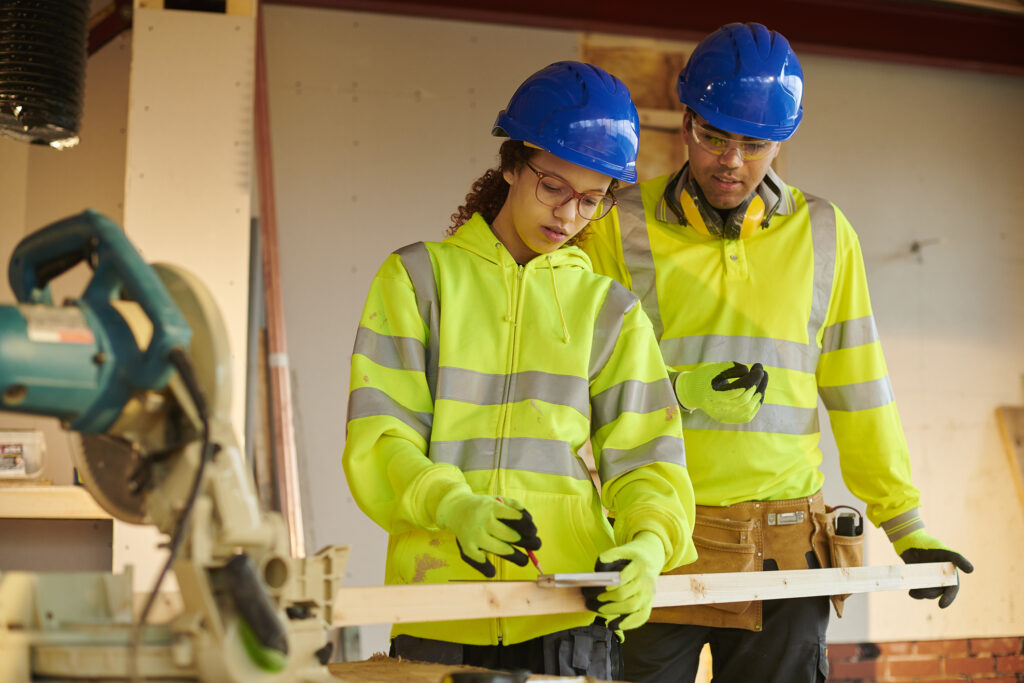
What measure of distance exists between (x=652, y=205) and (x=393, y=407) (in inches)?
40.7

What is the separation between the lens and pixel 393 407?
5.62 ft

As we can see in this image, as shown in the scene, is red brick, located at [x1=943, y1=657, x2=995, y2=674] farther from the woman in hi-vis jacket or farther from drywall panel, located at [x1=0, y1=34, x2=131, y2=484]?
drywall panel, located at [x1=0, y1=34, x2=131, y2=484]

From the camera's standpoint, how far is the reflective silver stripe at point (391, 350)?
5.72ft

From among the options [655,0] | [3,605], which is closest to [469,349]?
[3,605]

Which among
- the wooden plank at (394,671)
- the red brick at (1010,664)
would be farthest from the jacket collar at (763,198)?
the red brick at (1010,664)

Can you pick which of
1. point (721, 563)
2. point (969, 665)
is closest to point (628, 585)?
point (721, 563)

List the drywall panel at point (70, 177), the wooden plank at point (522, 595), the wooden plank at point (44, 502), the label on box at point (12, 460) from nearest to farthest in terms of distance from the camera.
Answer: the wooden plank at point (522, 595)
the wooden plank at point (44, 502)
the label on box at point (12, 460)
the drywall panel at point (70, 177)

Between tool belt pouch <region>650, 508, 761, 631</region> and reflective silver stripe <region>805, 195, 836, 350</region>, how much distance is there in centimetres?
46

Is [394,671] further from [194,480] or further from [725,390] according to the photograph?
[725,390]

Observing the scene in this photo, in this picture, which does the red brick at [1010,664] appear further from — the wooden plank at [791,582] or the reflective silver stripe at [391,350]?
the reflective silver stripe at [391,350]

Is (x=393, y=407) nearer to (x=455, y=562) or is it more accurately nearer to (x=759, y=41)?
(x=455, y=562)

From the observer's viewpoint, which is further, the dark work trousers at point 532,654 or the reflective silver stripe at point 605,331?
the reflective silver stripe at point 605,331

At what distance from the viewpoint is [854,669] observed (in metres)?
4.29

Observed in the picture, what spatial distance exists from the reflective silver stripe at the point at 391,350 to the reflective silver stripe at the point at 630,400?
312 mm
